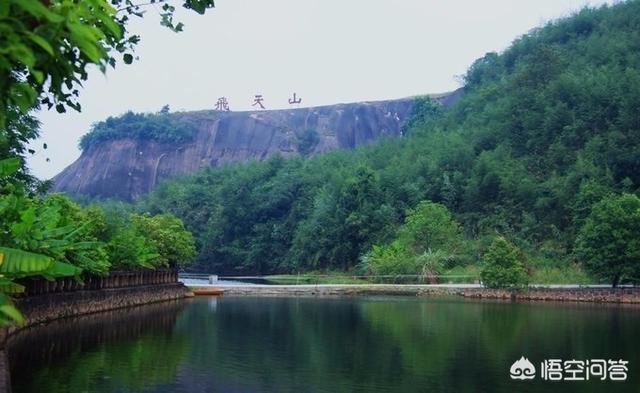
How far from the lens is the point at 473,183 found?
6544 cm

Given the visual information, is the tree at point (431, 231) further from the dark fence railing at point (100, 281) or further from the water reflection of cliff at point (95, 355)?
the water reflection of cliff at point (95, 355)

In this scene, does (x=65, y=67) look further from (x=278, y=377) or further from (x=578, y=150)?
(x=578, y=150)

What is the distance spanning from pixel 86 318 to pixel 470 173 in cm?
4411

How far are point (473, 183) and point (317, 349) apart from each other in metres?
43.1

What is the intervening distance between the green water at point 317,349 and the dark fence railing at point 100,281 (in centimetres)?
160

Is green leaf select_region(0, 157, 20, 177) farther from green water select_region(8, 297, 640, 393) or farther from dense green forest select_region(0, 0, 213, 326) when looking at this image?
green water select_region(8, 297, 640, 393)

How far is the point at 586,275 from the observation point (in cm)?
4884

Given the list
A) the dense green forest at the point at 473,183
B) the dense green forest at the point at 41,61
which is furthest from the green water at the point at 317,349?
the dense green forest at the point at 473,183

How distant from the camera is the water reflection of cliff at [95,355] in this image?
18531 mm

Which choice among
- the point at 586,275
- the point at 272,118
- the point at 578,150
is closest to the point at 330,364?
the point at 586,275

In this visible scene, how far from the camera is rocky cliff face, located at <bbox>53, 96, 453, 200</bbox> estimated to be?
389ft

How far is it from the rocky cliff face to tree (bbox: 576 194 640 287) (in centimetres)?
7234

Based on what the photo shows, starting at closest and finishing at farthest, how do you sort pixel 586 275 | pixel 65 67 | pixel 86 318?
pixel 65 67 < pixel 86 318 < pixel 586 275

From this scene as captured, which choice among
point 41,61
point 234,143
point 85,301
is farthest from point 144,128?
point 41,61
